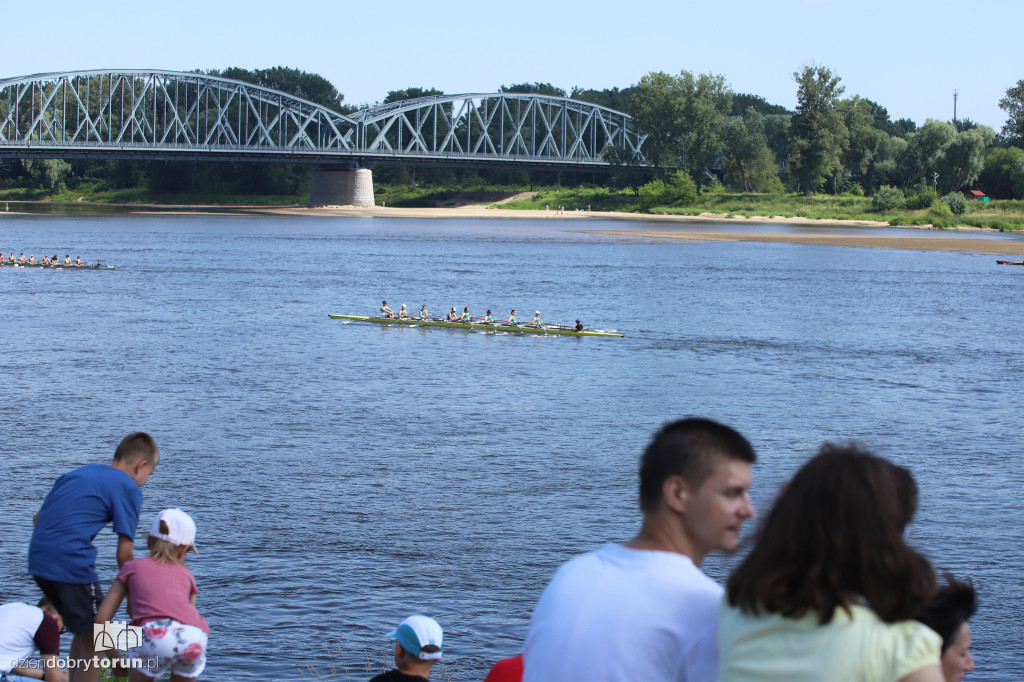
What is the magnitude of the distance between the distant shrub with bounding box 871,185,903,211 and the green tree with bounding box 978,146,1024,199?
10611 millimetres

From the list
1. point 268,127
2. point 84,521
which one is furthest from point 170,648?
point 268,127

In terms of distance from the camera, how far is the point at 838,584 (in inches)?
115

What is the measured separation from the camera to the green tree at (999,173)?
4584 inches

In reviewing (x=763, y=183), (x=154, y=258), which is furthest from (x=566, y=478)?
(x=763, y=183)

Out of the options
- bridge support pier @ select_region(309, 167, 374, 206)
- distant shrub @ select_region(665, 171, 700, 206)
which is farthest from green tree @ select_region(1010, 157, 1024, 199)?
bridge support pier @ select_region(309, 167, 374, 206)

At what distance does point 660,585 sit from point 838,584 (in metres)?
0.57

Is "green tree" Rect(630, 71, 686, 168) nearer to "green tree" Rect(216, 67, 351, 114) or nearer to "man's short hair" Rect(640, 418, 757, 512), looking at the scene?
"green tree" Rect(216, 67, 351, 114)

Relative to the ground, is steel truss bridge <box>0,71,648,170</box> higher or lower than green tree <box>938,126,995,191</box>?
higher

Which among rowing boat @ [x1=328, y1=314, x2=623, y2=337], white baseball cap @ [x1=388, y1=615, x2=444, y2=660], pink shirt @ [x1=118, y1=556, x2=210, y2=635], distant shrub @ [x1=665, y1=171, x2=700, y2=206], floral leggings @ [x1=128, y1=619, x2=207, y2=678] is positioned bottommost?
rowing boat @ [x1=328, y1=314, x2=623, y2=337]

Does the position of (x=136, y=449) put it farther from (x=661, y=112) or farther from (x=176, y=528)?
(x=661, y=112)

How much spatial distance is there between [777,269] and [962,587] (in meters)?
69.0

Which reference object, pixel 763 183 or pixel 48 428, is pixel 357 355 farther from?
pixel 763 183

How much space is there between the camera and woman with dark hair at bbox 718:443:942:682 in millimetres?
2930

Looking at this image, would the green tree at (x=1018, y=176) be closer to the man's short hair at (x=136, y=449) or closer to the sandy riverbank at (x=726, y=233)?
the sandy riverbank at (x=726, y=233)
